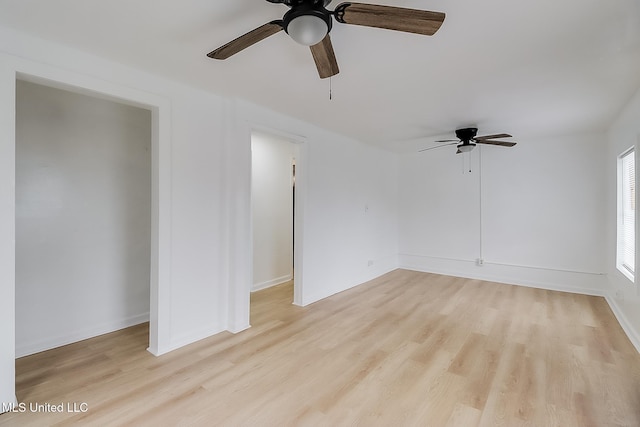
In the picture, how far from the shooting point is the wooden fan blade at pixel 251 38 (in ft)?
4.97

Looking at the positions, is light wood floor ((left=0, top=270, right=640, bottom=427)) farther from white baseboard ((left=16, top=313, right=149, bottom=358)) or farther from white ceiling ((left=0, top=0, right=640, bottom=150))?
white ceiling ((left=0, top=0, right=640, bottom=150))

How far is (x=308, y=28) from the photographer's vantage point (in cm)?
144

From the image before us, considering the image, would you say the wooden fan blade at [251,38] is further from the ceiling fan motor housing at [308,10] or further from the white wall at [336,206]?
the white wall at [336,206]

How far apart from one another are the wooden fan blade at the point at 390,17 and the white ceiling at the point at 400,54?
34 cm

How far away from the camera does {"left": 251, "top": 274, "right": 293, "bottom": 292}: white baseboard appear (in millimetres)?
4731

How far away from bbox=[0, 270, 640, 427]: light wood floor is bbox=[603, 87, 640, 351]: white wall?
0.20 metres

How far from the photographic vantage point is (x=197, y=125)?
292 centimetres

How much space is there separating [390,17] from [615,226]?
452 cm

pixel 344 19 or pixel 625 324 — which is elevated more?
pixel 344 19

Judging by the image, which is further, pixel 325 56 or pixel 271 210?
pixel 271 210

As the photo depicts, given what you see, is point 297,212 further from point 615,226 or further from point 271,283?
point 615,226

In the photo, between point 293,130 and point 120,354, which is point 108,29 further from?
point 120,354

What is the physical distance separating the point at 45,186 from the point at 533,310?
5.58 m

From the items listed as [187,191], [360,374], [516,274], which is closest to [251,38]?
[187,191]
